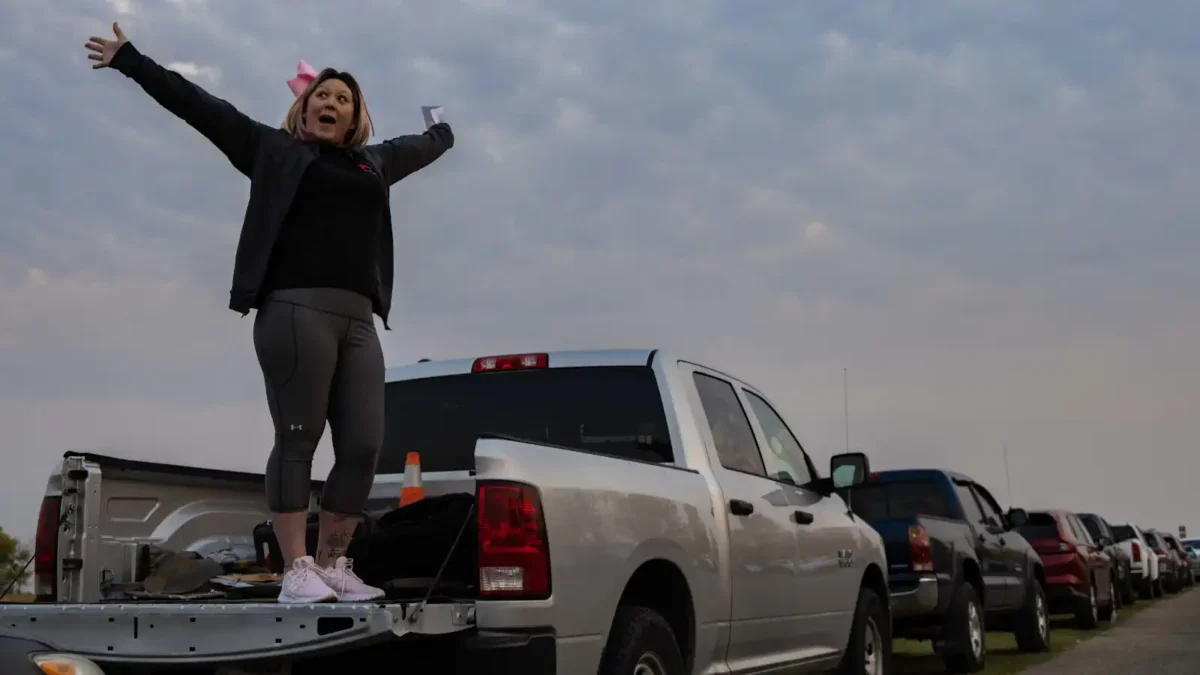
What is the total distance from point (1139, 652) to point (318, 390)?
11.1 meters

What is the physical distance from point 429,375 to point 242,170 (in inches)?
73.7

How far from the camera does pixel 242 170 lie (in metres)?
4.80

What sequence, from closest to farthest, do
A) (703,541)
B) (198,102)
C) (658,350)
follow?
1. (198,102)
2. (703,541)
3. (658,350)

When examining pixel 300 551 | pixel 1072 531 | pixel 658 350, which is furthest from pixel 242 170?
pixel 1072 531

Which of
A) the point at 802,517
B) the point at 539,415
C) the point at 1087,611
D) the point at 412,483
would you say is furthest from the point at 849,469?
the point at 1087,611

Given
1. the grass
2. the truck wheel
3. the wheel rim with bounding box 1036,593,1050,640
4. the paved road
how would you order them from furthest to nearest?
1. the wheel rim with bounding box 1036,593,1050,640
2. the grass
3. the paved road
4. the truck wheel

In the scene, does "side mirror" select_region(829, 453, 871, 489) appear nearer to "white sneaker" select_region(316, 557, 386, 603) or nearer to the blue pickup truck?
the blue pickup truck

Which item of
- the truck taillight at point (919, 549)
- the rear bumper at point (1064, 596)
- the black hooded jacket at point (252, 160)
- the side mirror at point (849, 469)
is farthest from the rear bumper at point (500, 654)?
the rear bumper at point (1064, 596)

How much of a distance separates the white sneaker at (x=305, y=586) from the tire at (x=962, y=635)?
25.1 ft

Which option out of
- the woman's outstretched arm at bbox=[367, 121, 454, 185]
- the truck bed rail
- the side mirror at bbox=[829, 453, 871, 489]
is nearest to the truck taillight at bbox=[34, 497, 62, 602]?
the truck bed rail

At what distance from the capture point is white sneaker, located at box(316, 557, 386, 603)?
4.32m

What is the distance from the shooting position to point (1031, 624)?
13.4 m

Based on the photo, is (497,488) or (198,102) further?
(198,102)

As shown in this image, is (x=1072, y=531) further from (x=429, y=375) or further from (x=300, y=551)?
(x=300, y=551)
